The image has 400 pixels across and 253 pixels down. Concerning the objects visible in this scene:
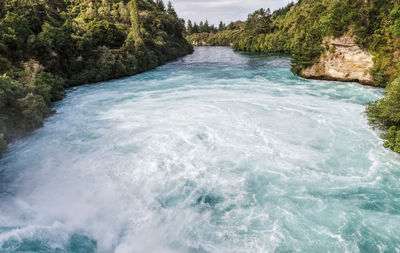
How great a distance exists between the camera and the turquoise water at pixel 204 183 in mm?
7137

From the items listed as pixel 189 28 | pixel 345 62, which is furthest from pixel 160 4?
pixel 345 62

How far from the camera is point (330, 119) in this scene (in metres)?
15.1

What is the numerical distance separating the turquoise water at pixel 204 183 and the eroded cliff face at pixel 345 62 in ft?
24.2

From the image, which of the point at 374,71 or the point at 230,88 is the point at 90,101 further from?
the point at 374,71

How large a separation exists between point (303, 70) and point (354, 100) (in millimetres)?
9346

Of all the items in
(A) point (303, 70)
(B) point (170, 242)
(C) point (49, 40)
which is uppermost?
(C) point (49, 40)

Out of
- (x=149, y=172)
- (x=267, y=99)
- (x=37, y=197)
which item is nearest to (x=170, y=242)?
(x=149, y=172)

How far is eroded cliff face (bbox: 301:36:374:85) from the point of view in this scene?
2172 centimetres

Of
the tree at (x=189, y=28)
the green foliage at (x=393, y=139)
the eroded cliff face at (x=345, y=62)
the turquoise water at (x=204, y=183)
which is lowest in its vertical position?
the turquoise water at (x=204, y=183)

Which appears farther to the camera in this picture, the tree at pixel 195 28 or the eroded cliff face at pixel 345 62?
the tree at pixel 195 28

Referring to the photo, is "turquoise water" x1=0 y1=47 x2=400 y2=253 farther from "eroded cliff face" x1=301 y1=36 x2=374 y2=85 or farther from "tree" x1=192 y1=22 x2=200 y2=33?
"tree" x1=192 y1=22 x2=200 y2=33

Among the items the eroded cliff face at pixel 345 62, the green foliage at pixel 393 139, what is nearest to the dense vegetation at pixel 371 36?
the green foliage at pixel 393 139

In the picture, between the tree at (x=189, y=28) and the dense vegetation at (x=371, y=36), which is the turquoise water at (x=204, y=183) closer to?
the dense vegetation at (x=371, y=36)

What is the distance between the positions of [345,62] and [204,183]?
20.7 metres
